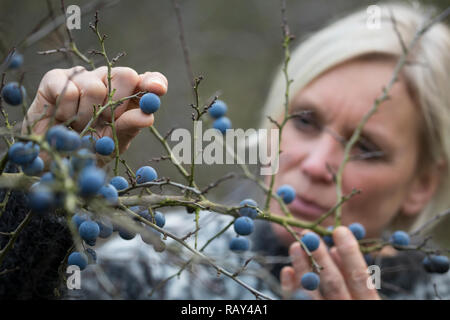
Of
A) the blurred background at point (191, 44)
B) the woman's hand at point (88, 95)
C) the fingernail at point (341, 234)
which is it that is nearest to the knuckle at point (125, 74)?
the woman's hand at point (88, 95)

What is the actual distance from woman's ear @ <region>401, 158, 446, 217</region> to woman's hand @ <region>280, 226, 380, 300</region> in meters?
0.76

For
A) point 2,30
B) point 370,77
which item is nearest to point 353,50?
point 370,77

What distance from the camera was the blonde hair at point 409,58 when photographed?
1.62m

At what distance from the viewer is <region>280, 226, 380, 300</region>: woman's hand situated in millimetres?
1047

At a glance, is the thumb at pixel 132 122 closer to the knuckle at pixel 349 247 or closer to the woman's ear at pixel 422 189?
the knuckle at pixel 349 247

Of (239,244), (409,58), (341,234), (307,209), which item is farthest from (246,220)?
(409,58)

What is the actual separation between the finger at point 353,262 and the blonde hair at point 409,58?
0.72m

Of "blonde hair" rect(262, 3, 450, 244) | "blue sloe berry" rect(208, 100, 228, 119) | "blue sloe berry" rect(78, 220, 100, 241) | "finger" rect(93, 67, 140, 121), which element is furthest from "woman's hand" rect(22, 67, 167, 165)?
"blonde hair" rect(262, 3, 450, 244)

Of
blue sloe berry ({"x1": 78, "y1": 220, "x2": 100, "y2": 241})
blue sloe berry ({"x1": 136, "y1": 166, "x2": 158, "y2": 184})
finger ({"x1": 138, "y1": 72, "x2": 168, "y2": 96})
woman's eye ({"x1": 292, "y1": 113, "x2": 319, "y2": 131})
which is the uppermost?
woman's eye ({"x1": 292, "y1": 113, "x2": 319, "y2": 131})

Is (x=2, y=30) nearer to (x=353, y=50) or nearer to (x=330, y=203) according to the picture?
(x=330, y=203)

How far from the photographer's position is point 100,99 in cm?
66

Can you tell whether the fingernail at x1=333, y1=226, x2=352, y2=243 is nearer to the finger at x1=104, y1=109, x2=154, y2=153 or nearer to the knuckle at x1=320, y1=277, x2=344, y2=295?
the knuckle at x1=320, y1=277, x2=344, y2=295

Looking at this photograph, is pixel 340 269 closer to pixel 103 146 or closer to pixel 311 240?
pixel 311 240

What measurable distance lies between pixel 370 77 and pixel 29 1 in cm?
126
